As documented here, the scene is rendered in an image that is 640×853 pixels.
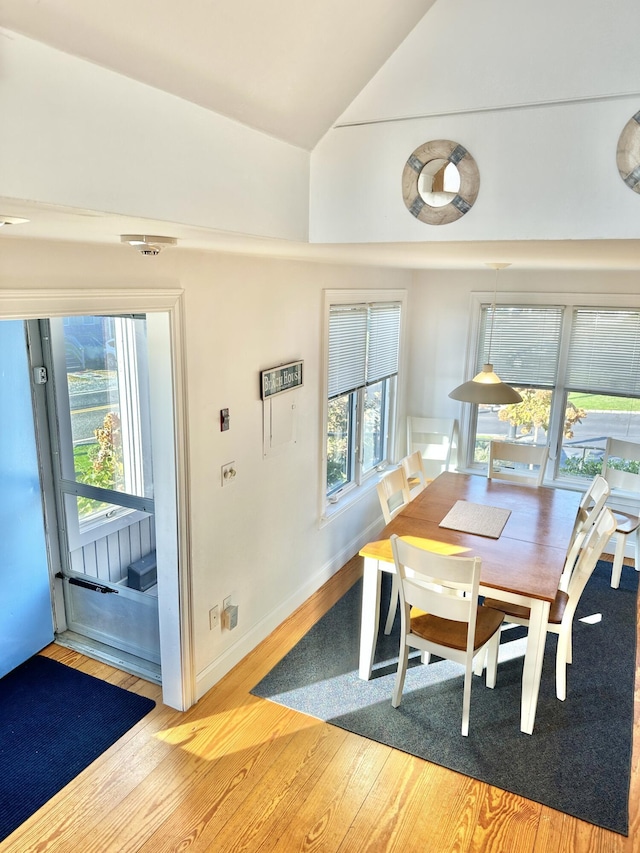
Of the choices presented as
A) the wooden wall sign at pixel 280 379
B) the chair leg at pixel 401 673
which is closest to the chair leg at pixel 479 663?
the chair leg at pixel 401 673

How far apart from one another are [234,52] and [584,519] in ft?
11.5

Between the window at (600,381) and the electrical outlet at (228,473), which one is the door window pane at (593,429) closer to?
the window at (600,381)

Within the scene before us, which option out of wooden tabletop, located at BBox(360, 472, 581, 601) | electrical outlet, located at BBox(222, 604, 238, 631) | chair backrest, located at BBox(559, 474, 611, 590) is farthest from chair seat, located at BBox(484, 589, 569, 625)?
electrical outlet, located at BBox(222, 604, 238, 631)

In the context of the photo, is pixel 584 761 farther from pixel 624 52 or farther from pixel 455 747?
pixel 624 52

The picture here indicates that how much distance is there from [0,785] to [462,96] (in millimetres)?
3115

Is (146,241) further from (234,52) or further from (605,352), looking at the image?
(605,352)

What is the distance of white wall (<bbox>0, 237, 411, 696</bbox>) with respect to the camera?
7.43ft

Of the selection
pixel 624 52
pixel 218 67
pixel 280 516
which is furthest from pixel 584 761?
pixel 218 67

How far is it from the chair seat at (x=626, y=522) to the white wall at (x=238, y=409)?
2.17m

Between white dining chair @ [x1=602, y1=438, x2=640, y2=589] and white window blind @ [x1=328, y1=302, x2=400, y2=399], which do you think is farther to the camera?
white dining chair @ [x1=602, y1=438, x2=640, y2=589]

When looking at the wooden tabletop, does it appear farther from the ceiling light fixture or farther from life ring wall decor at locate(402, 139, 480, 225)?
the ceiling light fixture

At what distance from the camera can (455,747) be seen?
8.90 ft

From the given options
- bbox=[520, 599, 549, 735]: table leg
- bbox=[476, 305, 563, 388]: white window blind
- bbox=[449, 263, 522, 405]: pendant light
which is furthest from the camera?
bbox=[476, 305, 563, 388]: white window blind

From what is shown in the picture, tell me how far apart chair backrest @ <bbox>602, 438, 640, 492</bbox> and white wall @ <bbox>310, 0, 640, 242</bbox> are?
370 centimetres
